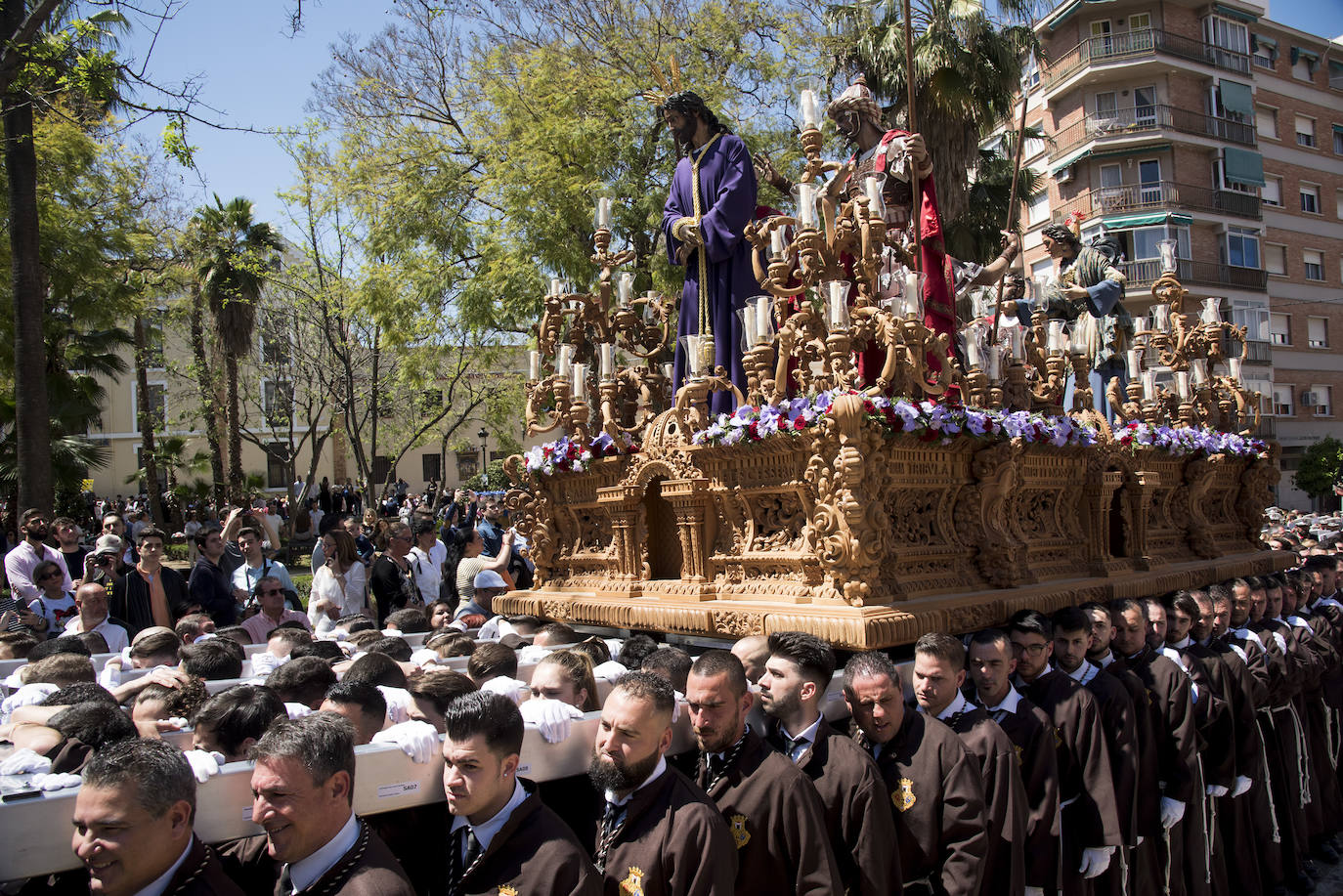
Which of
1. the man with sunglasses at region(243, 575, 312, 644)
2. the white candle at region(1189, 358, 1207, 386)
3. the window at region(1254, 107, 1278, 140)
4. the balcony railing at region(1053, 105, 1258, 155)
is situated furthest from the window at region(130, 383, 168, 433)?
the window at region(1254, 107, 1278, 140)

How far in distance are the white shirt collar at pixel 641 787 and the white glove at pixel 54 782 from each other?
171 centimetres

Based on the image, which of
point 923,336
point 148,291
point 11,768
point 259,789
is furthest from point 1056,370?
point 148,291

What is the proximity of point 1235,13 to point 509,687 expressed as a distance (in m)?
39.0

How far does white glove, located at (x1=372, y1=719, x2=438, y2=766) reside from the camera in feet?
12.1

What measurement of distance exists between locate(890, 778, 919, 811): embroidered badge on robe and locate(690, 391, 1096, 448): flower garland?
6.21 feet

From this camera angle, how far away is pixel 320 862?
3068 mm

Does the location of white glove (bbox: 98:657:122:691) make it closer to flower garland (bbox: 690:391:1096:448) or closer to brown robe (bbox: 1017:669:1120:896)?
flower garland (bbox: 690:391:1096:448)

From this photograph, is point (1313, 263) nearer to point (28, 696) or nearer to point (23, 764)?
point (28, 696)

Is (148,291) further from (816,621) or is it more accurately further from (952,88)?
(816,621)

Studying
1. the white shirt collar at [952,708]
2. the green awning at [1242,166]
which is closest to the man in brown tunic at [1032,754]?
the white shirt collar at [952,708]

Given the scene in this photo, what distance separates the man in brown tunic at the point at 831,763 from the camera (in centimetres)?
407

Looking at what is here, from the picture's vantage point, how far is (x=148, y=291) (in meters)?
23.4

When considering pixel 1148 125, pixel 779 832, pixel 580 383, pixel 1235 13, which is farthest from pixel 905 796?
pixel 1235 13

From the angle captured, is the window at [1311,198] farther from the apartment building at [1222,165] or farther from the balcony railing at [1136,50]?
the balcony railing at [1136,50]
